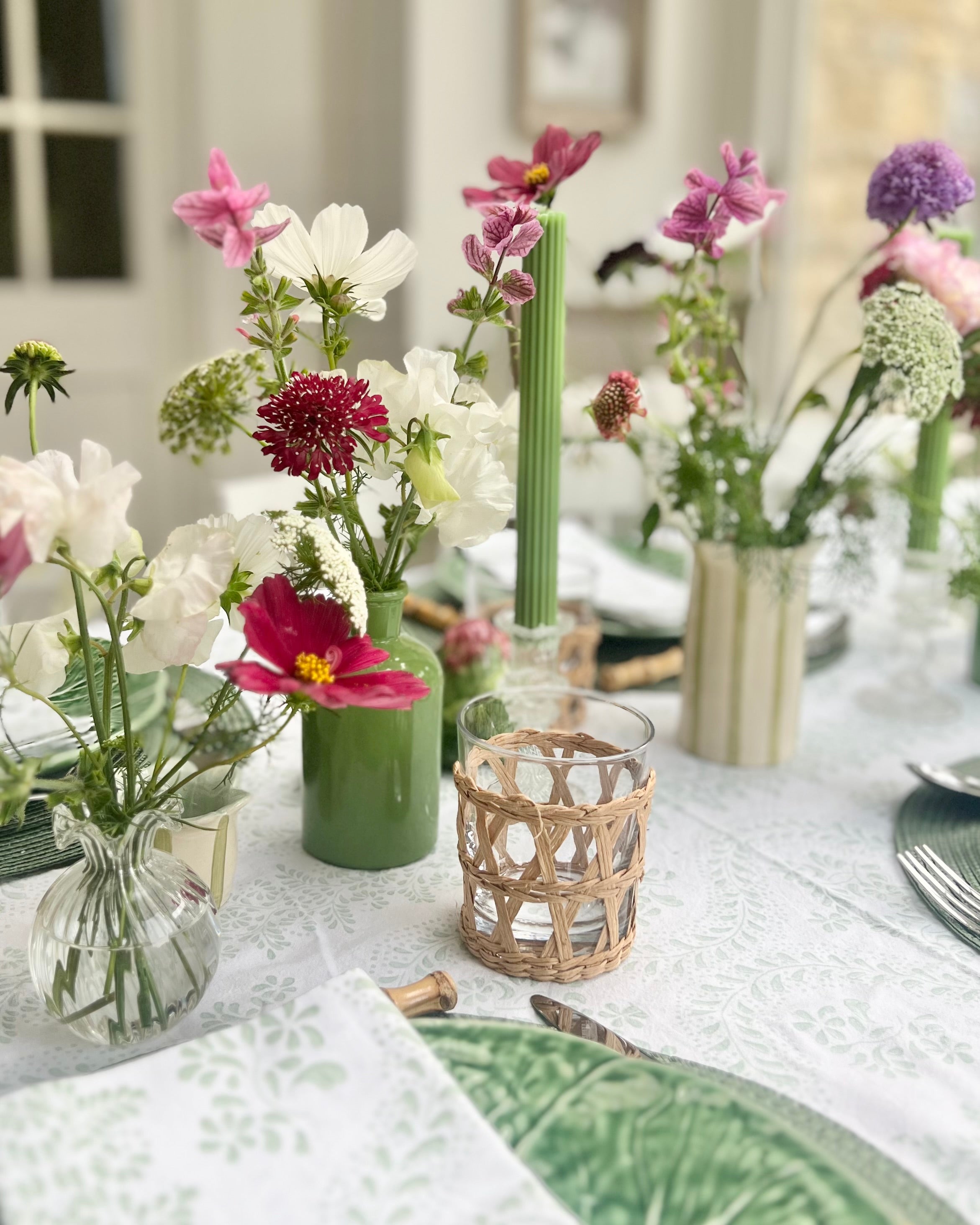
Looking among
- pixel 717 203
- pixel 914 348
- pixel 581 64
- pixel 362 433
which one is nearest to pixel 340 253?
pixel 362 433

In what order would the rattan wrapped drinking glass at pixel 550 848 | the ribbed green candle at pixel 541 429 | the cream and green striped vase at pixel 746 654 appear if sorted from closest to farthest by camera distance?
1. the rattan wrapped drinking glass at pixel 550 848
2. the ribbed green candle at pixel 541 429
3. the cream and green striped vase at pixel 746 654

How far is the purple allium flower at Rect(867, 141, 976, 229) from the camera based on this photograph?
0.87m

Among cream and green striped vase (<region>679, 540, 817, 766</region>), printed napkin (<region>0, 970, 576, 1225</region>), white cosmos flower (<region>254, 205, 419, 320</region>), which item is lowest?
printed napkin (<region>0, 970, 576, 1225</region>)

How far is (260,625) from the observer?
0.55 meters

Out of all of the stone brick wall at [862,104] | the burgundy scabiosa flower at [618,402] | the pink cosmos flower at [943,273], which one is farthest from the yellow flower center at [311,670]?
the stone brick wall at [862,104]

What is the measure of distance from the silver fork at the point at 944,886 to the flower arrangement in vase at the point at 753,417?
0.67 ft

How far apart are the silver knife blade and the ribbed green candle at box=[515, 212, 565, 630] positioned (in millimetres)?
364

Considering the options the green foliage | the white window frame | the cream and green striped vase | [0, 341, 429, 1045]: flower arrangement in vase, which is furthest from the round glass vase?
the white window frame

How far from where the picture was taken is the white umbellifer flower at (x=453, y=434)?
0.67 m

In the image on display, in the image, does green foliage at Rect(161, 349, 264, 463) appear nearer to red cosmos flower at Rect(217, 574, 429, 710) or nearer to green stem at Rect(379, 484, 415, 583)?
green stem at Rect(379, 484, 415, 583)

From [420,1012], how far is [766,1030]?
20cm

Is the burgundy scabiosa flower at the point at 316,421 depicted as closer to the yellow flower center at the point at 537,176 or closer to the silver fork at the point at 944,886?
the yellow flower center at the point at 537,176

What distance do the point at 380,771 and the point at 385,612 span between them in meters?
0.11

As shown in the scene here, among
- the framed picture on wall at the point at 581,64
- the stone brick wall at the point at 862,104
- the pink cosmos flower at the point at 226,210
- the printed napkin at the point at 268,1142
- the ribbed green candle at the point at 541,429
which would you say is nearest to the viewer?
the printed napkin at the point at 268,1142
